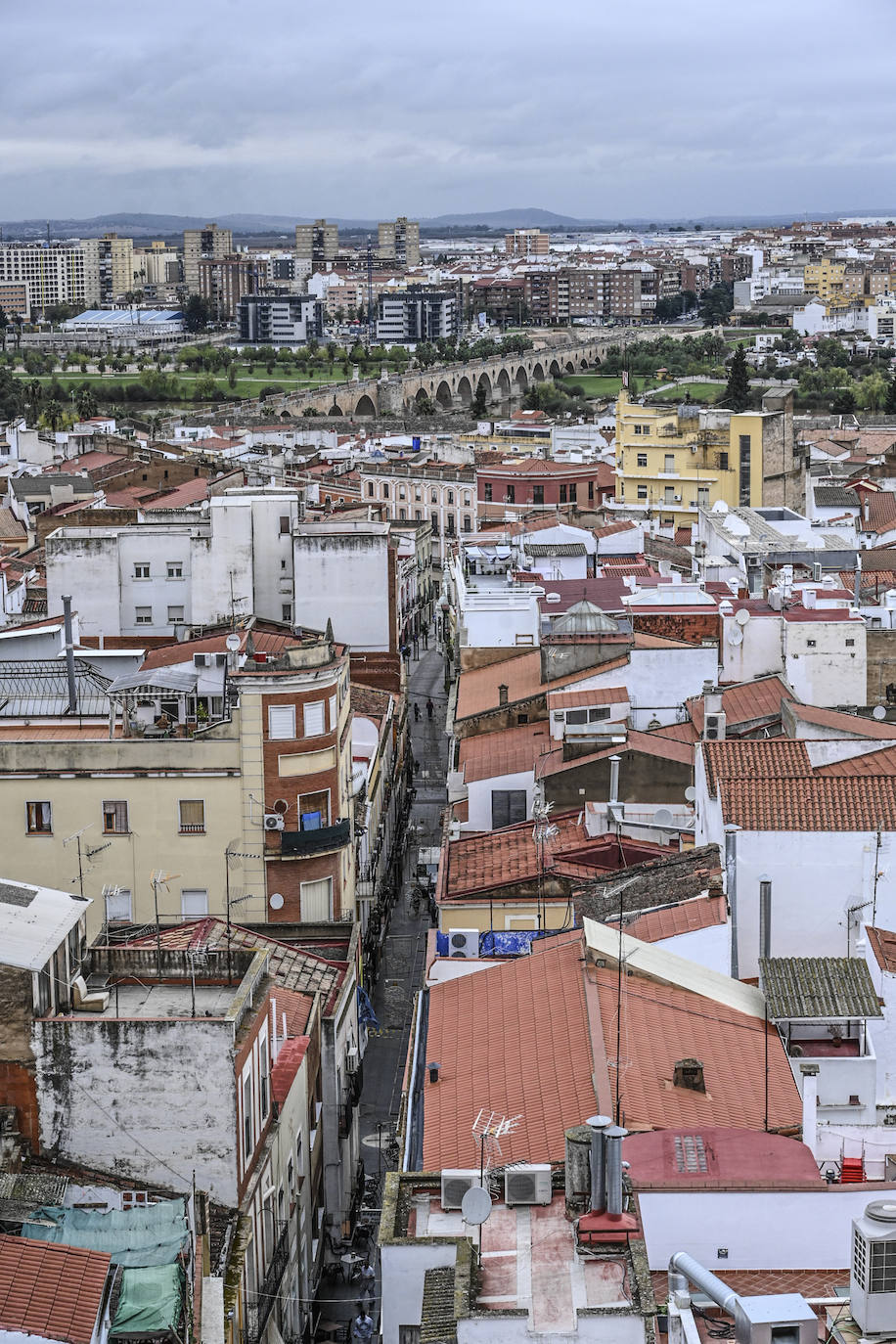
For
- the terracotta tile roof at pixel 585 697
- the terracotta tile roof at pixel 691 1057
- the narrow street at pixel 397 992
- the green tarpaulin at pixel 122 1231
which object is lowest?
the narrow street at pixel 397 992

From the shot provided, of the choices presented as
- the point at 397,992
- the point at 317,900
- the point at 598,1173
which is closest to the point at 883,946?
the point at 598,1173

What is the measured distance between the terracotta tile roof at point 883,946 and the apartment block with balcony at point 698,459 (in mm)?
33612

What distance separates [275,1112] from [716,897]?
15.7 feet

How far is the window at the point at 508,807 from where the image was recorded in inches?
1032

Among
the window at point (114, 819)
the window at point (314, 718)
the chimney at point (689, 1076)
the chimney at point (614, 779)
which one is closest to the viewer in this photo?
the chimney at point (689, 1076)

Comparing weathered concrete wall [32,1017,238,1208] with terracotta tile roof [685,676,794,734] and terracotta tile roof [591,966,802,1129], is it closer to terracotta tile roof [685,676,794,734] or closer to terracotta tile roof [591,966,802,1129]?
terracotta tile roof [591,966,802,1129]

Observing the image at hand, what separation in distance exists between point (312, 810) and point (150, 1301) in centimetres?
1192

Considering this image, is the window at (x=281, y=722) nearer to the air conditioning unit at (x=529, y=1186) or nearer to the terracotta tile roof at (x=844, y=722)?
the terracotta tile roof at (x=844, y=722)

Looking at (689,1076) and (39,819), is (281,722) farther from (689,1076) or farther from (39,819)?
(689,1076)

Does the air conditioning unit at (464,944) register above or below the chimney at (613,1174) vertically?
below

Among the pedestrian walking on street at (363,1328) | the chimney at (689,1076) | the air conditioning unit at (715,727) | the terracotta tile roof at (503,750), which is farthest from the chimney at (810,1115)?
the terracotta tile roof at (503,750)

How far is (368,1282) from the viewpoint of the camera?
62.2ft

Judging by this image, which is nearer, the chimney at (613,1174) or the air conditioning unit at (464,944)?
the chimney at (613,1174)

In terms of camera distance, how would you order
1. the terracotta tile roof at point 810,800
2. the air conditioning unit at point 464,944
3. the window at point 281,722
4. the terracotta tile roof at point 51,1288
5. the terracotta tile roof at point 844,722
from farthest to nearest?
the terracotta tile roof at point 844,722
the window at point 281,722
the terracotta tile roof at point 810,800
the air conditioning unit at point 464,944
the terracotta tile roof at point 51,1288
